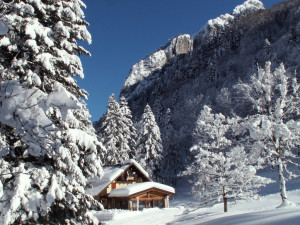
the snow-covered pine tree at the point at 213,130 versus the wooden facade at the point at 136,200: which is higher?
the snow-covered pine tree at the point at 213,130

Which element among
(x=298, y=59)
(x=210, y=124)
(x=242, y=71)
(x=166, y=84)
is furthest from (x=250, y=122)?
(x=166, y=84)

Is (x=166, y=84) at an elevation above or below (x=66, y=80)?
above

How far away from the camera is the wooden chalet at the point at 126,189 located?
27.2m

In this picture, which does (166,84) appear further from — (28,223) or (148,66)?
(28,223)

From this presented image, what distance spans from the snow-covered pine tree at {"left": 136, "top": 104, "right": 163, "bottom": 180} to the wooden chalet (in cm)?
784

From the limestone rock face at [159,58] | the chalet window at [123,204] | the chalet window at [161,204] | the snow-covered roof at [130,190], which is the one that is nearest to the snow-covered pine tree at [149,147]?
the chalet window at [161,204]

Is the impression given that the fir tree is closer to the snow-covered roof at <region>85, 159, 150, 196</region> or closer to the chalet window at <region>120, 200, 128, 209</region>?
the snow-covered roof at <region>85, 159, 150, 196</region>

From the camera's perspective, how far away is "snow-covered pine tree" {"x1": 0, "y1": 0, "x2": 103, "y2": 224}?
224 inches

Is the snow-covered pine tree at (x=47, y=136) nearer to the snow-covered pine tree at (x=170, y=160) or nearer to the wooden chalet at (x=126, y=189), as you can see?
the wooden chalet at (x=126, y=189)

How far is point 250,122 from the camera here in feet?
53.9

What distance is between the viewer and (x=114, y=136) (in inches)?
1411

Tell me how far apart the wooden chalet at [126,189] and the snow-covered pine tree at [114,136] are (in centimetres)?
516

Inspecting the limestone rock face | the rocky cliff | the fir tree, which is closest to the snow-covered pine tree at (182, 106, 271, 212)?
the fir tree

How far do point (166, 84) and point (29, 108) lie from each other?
12475 cm
